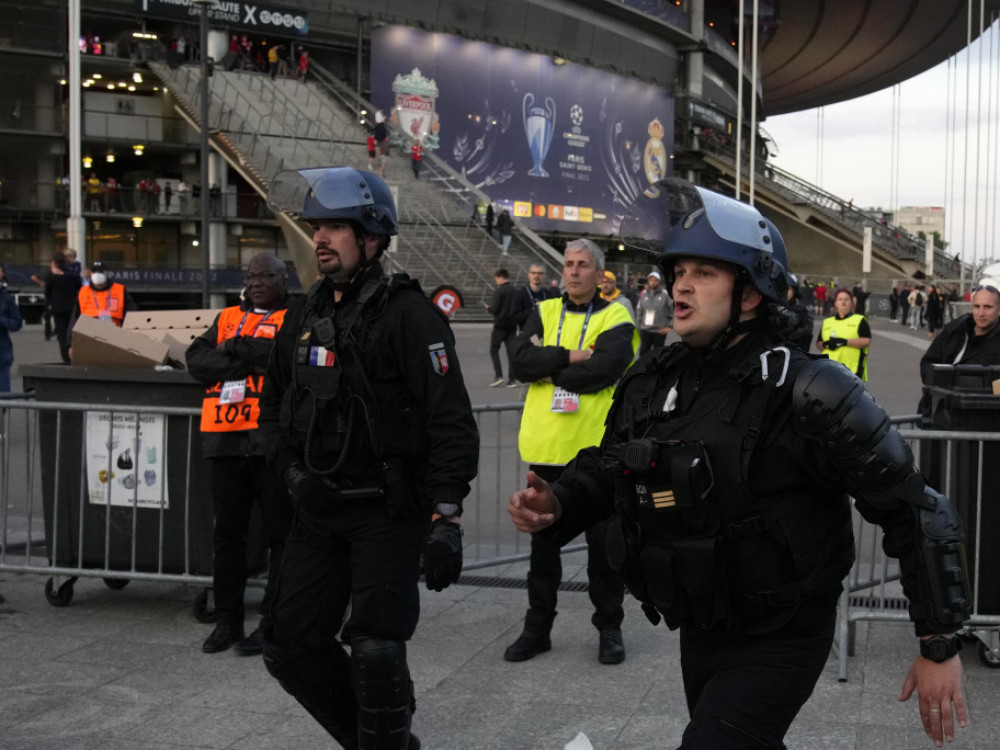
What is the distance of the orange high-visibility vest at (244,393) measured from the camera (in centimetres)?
566

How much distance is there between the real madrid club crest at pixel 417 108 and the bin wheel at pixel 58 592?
130 ft

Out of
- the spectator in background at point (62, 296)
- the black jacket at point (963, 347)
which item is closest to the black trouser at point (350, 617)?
the black jacket at point (963, 347)

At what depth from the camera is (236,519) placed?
571 centimetres

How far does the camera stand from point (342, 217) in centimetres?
400

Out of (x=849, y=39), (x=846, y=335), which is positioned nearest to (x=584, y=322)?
(x=846, y=335)

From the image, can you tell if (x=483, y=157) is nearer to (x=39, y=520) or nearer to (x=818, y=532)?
(x=39, y=520)

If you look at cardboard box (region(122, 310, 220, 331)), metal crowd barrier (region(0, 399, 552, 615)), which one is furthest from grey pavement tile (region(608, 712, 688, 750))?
cardboard box (region(122, 310, 220, 331))

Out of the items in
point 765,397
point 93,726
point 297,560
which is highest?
point 765,397

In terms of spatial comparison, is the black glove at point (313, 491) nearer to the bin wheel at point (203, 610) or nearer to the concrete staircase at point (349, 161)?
the bin wheel at point (203, 610)

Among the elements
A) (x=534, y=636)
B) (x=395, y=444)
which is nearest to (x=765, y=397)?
(x=395, y=444)

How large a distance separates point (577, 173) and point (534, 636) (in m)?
48.9

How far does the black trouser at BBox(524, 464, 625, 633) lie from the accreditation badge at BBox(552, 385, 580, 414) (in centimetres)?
29

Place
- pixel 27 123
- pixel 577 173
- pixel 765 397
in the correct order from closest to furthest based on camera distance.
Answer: pixel 765 397 < pixel 27 123 < pixel 577 173

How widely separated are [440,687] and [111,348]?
2.73m
